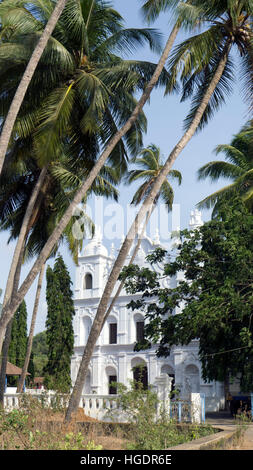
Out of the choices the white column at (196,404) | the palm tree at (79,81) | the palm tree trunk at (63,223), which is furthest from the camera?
the white column at (196,404)

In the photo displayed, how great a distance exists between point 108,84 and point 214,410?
19.4 m

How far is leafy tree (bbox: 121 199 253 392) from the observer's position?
14.2m

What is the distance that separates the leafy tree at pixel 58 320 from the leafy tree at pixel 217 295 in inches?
572

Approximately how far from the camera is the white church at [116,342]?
32.3 metres

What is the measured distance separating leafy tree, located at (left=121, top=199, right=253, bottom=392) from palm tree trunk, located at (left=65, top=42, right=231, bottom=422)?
323 centimetres

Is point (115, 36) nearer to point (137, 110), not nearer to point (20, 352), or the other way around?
point (137, 110)

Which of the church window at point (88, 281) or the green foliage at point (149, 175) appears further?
the church window at point (88, 281)

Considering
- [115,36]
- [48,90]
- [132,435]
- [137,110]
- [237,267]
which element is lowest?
[132,435]

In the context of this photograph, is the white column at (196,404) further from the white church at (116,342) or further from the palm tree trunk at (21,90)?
the white church at (116,342)

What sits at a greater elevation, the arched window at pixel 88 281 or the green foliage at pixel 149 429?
the arched window at pixel 88 281

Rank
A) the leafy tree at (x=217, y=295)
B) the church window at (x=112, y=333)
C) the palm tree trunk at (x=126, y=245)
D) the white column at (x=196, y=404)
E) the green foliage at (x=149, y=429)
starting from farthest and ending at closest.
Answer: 1. the church window at (x=112, y=333)
2. the leafy tree at (x=217, y=295)
3. the white column at (x=196, y=404)
4. the palm tree trunk at (x=126, y=245)
5. the green foliage at (x=149, y=429)

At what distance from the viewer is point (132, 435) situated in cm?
855

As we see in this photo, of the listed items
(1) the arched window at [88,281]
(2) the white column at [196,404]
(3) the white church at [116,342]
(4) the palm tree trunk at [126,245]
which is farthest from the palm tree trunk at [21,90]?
(1) the arched window at [88,281]

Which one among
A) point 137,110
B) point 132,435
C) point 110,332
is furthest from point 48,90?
point 110,332
